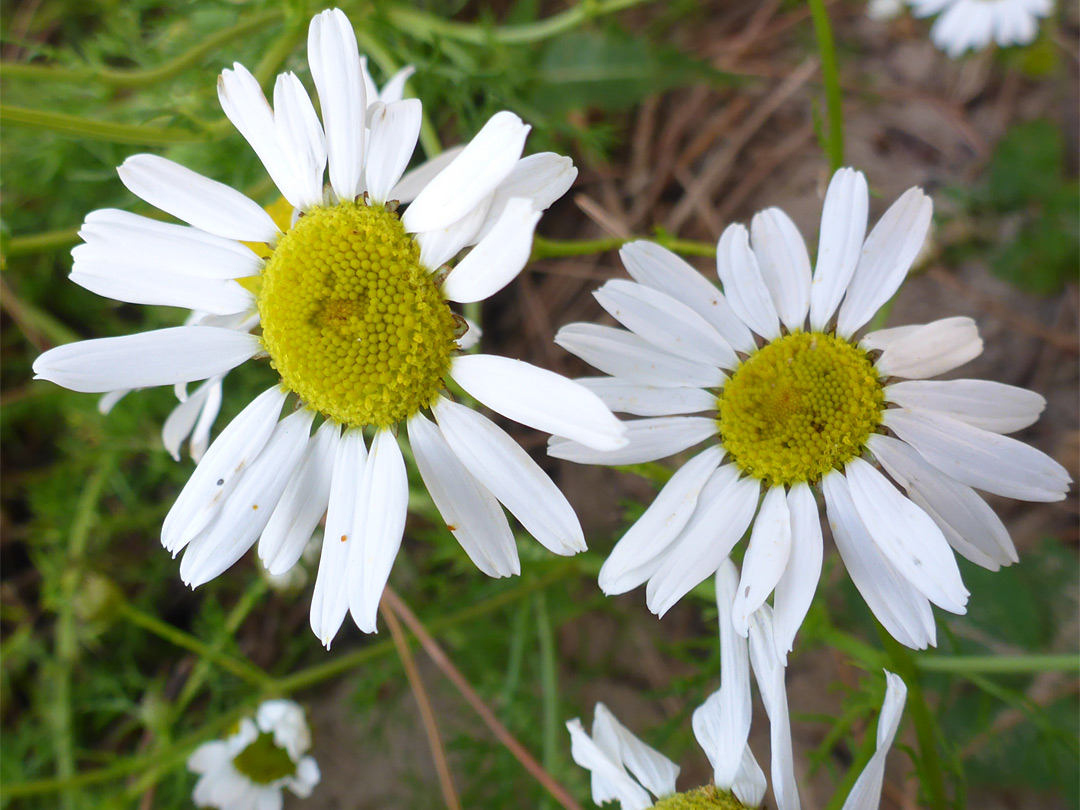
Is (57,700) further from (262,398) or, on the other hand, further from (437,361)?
(437,361)

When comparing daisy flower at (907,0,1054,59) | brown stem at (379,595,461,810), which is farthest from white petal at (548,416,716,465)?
daisy flower at (907,0,1054,59)

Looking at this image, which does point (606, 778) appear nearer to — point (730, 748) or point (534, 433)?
point (730, 748)

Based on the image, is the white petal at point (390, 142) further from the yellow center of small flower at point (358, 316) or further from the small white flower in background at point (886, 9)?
the small white flower in background at point (886, 9)

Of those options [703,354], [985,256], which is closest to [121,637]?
[703,354]

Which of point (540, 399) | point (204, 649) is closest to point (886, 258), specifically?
point (540, 399)

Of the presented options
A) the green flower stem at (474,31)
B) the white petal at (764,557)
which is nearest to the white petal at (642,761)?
the white petal at (764,557)

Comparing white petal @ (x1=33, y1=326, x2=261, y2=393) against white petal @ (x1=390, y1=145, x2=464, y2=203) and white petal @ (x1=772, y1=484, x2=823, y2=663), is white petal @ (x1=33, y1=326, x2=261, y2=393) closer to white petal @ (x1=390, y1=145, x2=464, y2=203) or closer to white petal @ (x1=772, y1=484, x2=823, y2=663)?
white petal @ (x1=390, y1=145, x2=464, y2=203)
